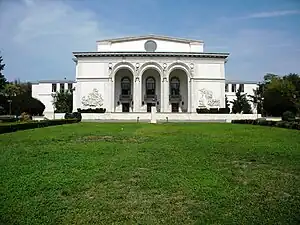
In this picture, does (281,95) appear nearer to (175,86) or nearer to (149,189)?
(175,86)

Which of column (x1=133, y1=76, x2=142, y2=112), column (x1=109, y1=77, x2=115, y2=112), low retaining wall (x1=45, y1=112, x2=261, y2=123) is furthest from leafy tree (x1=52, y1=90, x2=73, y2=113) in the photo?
low retaining wall (x1=45, y1=112, x2=261, y2=123)

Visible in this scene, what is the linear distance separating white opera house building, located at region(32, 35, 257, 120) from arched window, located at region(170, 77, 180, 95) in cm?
50

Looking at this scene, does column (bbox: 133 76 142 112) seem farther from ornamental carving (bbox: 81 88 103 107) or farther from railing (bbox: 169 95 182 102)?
railing (bbox: 169 95 182 102)

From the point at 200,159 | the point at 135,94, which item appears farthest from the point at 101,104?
the point at 200,159

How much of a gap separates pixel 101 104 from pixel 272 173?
47960 mm

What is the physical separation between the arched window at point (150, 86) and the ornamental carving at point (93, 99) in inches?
317

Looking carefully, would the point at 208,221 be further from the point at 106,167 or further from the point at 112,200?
the point at 106,167

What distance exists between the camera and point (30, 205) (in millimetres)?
4391

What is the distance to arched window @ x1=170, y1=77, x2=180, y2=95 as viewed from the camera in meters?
56.9

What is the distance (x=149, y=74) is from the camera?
56656mm

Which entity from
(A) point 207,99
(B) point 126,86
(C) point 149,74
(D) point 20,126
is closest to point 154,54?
(C) point 149,74

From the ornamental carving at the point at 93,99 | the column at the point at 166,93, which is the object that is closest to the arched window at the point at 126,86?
the ornamental carving at the point at 93,99

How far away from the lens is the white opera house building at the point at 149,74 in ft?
173

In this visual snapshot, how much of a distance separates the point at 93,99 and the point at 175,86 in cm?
1353
